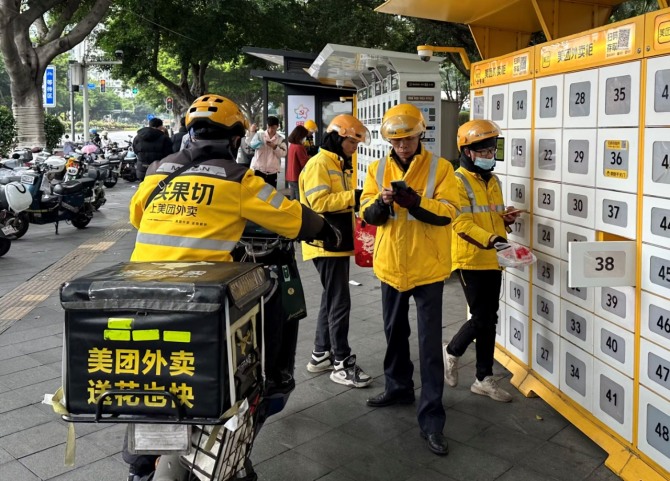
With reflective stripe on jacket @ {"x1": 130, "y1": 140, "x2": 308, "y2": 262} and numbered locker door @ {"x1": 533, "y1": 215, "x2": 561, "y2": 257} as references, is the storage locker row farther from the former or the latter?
reflective stripe on jacket @ {"x1": 130, "y1": 140, "x2": 308, "y2": 262}

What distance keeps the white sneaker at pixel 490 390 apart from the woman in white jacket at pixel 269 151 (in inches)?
332

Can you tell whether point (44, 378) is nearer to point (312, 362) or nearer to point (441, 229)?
point (312, 362)

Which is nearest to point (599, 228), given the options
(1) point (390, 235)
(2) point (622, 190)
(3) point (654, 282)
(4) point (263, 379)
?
(2) point (622, 190)

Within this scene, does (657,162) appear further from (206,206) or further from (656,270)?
(206,206)

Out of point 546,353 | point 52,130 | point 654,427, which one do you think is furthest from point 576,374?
point 52,130

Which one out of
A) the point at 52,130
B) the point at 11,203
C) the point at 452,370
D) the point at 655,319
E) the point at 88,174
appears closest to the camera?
the point at 655,319

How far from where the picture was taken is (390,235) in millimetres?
3947

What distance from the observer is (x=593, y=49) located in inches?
145

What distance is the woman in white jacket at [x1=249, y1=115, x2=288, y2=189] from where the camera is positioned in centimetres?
1241

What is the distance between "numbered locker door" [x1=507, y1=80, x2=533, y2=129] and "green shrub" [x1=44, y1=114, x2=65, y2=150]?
2020 centimetres

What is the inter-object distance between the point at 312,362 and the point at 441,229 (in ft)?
5.48

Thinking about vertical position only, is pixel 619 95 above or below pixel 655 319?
above

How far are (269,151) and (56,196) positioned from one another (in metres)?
3.66

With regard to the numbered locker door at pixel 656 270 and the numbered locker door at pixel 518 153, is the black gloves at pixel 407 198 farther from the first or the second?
the numbered locker door at pixel 518 153
